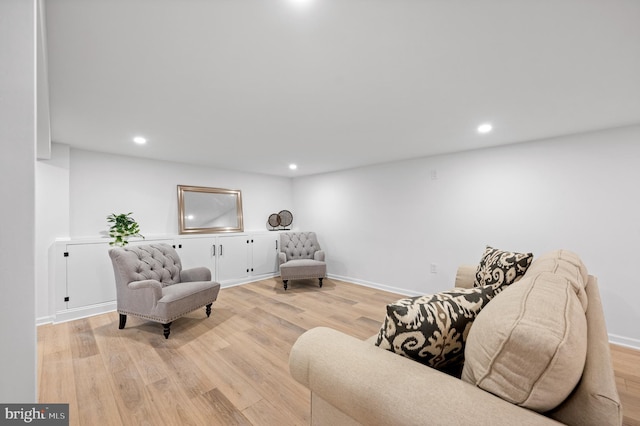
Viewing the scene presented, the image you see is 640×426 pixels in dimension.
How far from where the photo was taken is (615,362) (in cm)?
224

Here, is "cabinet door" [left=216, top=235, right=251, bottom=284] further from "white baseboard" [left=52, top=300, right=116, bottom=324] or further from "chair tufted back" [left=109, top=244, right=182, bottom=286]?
"white baseboard" [left=52, top=300, right=116, bottom=324]

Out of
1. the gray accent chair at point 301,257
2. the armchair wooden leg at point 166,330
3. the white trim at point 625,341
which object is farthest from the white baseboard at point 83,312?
the white trim at point 625,341

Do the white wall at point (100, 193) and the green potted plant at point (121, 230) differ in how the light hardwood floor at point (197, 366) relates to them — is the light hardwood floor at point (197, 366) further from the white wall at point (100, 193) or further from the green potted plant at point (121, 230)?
the white wall at point (100, 193)

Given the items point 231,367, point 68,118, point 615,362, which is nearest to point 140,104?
point 68,118

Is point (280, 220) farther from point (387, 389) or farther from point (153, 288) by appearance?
point (387, 389)

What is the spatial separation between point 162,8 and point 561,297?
1938 mm

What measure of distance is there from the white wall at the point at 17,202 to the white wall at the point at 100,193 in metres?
3.54

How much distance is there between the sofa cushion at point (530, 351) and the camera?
2.06ft

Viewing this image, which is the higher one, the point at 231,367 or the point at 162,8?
the point at 162,8

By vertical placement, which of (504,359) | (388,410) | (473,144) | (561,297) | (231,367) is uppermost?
(473,144)

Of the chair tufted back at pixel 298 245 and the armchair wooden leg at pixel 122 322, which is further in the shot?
the chair tufted back at pixel 298 245

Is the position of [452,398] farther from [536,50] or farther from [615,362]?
[615,362]

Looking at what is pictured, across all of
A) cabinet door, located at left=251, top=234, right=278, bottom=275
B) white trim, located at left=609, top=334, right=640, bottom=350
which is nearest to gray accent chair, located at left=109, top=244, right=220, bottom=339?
cabinet door, located at left=251, top=234, right=278, bottom=275

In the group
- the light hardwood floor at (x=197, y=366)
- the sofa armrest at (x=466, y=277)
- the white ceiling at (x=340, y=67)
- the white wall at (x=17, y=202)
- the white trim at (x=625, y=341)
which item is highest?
the white ceiling at (x=340, y=67)
